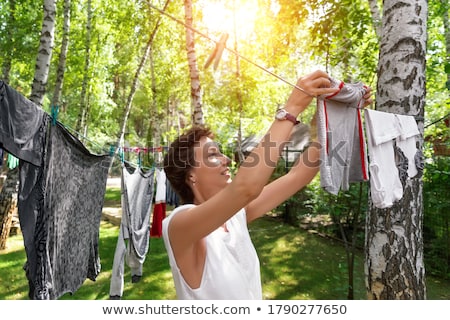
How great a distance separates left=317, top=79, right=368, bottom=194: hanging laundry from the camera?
5.41 feet

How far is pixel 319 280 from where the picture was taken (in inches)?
232

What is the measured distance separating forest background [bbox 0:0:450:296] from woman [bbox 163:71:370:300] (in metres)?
0.44

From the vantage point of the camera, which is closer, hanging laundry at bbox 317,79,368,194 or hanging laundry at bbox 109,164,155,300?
hanging laundry at bbox 317,79,368,194

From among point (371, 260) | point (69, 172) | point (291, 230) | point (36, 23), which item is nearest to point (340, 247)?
point (291, 230)

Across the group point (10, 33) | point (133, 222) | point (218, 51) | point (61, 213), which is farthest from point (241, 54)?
point (218, 51)

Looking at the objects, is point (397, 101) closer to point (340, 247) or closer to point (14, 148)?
point (14, 148)

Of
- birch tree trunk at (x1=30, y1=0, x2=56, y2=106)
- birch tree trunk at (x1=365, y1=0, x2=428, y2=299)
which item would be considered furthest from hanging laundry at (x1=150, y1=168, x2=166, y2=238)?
birch tree trunk at (x1=365, y1=0, x2=428, y2=299)

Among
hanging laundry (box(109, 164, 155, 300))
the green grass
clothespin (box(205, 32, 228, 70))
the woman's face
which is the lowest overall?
the green grass

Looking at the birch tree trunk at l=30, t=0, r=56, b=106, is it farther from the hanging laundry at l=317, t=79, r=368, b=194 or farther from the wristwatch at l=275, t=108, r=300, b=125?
the wristwatch at l=275, t=108, r=300, b=125

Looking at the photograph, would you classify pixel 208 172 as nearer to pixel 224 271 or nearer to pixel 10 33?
pixel 224 271

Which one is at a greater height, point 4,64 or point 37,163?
point 4,64

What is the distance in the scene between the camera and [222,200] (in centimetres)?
115

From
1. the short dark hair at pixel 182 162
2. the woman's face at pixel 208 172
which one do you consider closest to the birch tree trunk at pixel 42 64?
the short dark hair at pixel 182 162

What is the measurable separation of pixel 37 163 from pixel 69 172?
0.83m
